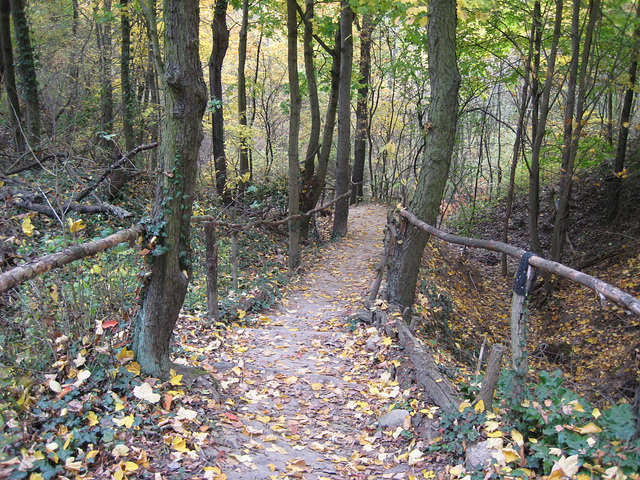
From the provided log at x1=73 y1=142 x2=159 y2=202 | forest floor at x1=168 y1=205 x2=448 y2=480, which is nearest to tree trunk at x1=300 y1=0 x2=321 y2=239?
forest floor at x1=168 y1=205 x2=448 y2=480

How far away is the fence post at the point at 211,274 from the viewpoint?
20.8 feet

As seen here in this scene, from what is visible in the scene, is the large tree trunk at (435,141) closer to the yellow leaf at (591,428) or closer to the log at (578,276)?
the log at (578,276)

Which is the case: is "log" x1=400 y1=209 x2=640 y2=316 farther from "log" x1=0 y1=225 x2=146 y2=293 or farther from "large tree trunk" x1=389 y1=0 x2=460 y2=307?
"log" x1=0 y1=225 x2=146 y2=293

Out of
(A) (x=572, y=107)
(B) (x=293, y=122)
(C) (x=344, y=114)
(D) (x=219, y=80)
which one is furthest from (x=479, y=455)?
(D) (x=219, y=80)

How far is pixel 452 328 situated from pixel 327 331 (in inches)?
97.6

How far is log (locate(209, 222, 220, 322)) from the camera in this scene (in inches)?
250

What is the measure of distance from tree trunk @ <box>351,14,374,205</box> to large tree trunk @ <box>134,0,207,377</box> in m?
10.7

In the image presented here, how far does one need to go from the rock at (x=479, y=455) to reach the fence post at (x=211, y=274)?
417 centimetres

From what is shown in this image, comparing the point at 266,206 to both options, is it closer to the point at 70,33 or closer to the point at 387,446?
the point at 387,446

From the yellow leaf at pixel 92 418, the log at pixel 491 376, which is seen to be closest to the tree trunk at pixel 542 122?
the log at pixel 491 376

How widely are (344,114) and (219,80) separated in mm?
4056

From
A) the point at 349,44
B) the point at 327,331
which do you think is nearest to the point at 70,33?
the point at 349,44

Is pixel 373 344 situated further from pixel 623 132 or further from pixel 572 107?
pixel 623 132

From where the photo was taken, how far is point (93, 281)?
138 inches
